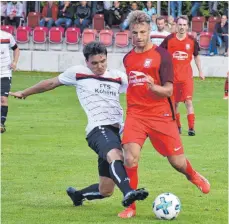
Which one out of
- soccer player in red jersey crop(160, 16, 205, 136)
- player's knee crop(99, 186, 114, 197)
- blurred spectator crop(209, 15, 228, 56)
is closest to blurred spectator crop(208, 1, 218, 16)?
blurred spectator crop(209, 15, 228, 56)

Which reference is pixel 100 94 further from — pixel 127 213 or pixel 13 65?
pixel 13 65

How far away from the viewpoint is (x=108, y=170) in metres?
9.64

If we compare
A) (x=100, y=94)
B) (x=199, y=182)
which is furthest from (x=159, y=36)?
(x=100, y=94)

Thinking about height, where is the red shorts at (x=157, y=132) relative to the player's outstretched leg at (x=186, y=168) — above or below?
above

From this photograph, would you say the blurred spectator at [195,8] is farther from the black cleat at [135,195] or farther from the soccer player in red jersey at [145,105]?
the black cleat at [135,195]

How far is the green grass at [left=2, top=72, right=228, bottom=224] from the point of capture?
32.0ft

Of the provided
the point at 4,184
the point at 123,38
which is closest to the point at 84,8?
the point at 123,38

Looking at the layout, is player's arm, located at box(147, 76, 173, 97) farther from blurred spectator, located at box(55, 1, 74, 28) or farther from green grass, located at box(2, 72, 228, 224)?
blurred spectator, located at box(55, 1, 74, 28)

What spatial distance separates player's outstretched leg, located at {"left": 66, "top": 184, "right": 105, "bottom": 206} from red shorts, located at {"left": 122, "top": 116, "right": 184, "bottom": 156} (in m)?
0.83

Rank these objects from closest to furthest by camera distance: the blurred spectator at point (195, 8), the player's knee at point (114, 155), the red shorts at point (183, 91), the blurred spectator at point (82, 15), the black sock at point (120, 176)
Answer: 1. the black sock at point (120, 176)
2. the player's knee at point (114, 155)
3. the red shorts at point (183, 91)
4. the blurred spectator at point (82, 15)
5. the blurred spectator at point (195, 8)

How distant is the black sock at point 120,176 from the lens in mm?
8977

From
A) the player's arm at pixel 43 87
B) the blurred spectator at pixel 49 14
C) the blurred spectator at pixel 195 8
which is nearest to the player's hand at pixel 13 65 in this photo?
the player's arm at pixel 43 87

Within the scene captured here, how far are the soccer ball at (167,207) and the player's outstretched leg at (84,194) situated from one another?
0.77 meters

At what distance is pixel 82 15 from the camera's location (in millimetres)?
33969
